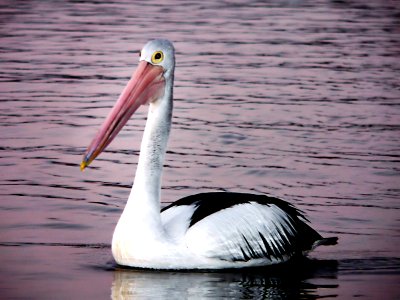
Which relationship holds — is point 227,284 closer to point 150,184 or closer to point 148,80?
point 150,184

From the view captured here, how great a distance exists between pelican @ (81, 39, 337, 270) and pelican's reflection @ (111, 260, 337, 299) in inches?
2.7

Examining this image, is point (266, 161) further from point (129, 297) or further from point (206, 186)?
point (129, 297)

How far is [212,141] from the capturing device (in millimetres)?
11539

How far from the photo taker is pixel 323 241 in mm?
7824

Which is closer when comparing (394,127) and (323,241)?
(323,241)

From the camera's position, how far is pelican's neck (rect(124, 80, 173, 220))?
7.41 m

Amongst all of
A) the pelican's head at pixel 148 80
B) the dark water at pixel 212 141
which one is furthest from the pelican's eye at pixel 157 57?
the dark water at pixel 212 141

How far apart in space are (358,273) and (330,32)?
1224 centimetres

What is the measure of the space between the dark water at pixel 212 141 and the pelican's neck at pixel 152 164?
0.39 metres

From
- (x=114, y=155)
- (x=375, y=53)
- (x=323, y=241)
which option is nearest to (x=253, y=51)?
(x=375, y=53)

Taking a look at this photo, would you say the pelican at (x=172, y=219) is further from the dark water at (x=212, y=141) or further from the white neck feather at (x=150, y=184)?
the dark water at (x=212, y=141)

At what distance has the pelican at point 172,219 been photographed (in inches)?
288

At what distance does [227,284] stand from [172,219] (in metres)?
0.56

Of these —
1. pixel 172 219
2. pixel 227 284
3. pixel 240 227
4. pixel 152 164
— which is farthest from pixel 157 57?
pixel 227 284
